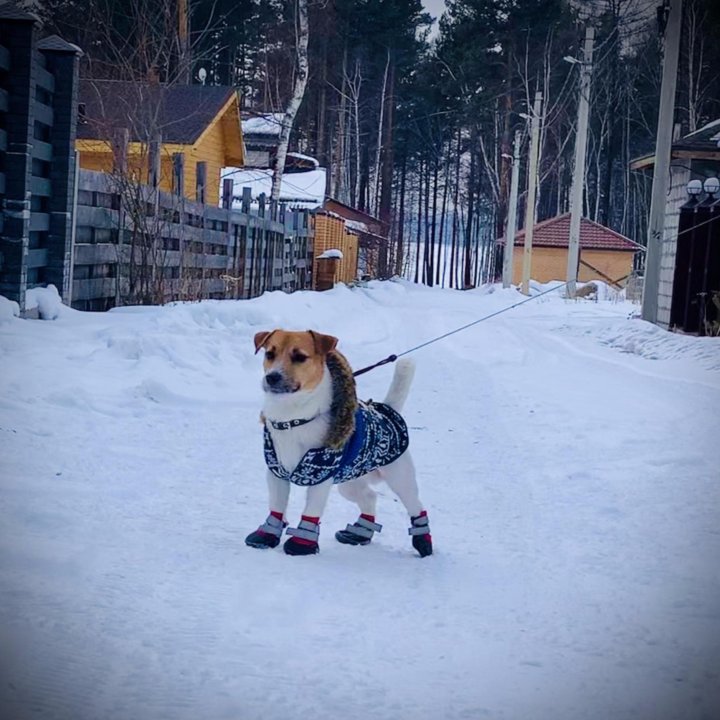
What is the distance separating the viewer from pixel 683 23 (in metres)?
12.0

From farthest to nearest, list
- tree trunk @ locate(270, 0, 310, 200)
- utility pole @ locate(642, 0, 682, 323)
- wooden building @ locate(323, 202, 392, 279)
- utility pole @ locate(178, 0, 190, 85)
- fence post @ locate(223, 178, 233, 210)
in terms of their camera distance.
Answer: wooden building @ locate(323, 202, 392, 279) → tree trunk @ locate(270, 0, 310, 200) → utility pole @ locate(178, 0, 190, 85) → fence post @ locate(223, 178, 233, 210) → utility pole @ locate(642, 0, 682, 323)

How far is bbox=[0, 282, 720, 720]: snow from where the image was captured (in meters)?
2.56

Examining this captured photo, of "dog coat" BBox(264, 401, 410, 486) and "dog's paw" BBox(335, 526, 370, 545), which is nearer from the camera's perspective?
"dog coat" BBox(264, 401, 410, 486)

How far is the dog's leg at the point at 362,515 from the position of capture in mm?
4090

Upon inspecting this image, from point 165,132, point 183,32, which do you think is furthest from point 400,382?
point 165,132

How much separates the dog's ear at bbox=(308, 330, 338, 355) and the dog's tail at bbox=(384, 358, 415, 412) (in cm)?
37

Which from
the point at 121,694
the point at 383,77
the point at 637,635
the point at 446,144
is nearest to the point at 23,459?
the point at 121,694

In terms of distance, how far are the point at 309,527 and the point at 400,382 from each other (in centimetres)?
80

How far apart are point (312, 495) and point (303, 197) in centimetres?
2729

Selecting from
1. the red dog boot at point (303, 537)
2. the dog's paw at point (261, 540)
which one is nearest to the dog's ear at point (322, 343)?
the red dog boot at point (303, 537)

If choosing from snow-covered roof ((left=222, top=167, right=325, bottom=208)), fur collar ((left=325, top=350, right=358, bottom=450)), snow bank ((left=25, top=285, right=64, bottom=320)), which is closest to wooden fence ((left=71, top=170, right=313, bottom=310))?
snow bank ((left=25, top=285, right=64, bottom=320))

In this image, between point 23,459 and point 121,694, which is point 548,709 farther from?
point 23,459

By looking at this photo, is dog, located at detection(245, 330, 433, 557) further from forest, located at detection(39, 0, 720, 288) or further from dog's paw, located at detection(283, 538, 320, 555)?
forest, located at detection(39, 0, 720, 288)

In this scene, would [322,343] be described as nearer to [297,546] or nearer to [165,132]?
[297,546]
